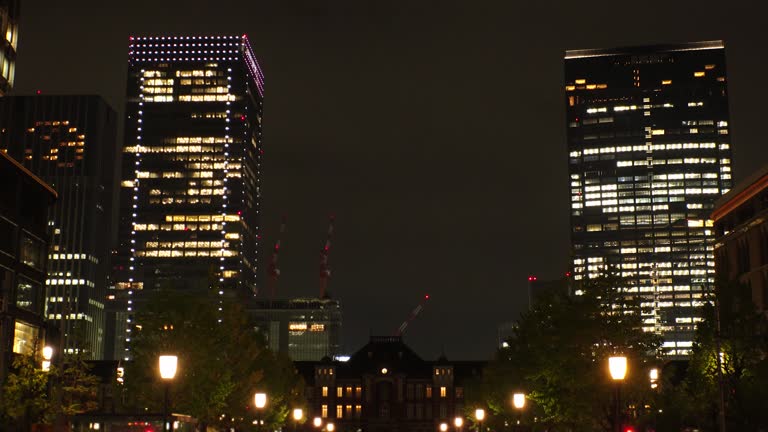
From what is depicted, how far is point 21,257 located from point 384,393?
352ft

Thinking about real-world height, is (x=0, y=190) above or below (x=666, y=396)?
above

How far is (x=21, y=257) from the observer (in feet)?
286

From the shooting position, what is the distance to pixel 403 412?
603 feet

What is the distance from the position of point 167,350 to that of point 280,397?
29852mm

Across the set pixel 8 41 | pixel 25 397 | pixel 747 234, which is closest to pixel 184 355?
pixel 25 397

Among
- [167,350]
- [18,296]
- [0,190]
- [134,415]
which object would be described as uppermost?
[0,190]

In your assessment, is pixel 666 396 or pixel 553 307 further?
pixel 666 396

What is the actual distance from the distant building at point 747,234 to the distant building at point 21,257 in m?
60.8

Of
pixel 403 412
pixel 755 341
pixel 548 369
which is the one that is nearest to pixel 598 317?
pixel 548 369

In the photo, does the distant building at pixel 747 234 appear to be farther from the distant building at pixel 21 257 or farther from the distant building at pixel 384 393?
the distant building at pixel 384 393

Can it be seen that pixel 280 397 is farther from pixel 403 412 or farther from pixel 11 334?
pixel 403 412

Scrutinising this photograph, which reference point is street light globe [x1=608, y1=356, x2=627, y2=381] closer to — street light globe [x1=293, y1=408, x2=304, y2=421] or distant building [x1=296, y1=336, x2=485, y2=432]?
street light globe [x1=293, y1=408, x2=304, y2=421]

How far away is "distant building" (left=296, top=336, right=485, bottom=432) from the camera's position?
183 m

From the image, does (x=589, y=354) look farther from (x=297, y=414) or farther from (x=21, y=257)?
(x=297, y=414)
